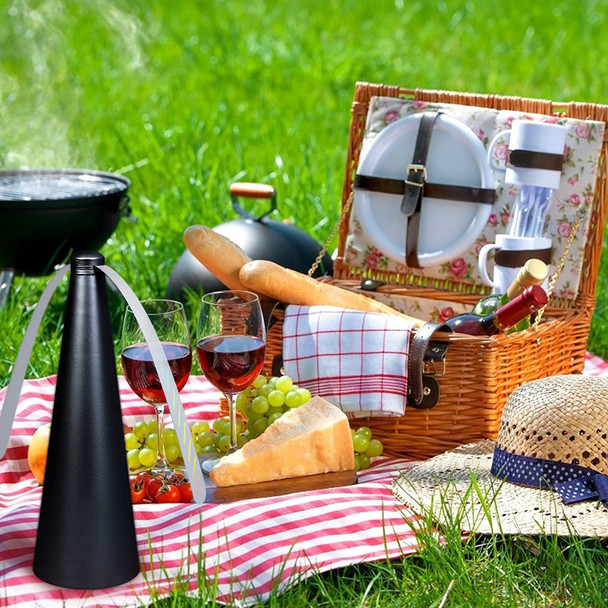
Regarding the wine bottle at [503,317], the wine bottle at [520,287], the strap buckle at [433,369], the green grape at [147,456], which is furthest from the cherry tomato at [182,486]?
the wine bottle at [520,287]

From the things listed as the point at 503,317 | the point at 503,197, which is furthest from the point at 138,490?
the point at 503,197

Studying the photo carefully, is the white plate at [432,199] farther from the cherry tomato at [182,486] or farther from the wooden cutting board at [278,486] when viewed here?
the cherry tomato at [182,486]

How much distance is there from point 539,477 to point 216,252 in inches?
40.8

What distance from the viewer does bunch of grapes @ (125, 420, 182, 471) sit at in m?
2.46

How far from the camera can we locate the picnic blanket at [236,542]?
76.1 inches

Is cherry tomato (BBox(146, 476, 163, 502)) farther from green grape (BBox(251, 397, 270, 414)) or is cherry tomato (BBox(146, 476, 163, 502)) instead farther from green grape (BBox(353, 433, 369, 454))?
green grape (BBox(353, 433, 369, 454))

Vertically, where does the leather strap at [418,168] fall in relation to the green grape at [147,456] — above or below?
above

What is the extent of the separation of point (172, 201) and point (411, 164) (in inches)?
69.7

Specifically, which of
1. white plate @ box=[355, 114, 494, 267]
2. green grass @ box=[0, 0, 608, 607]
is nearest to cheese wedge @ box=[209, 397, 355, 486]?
green grass @ box=[0, 0, 608, 607]

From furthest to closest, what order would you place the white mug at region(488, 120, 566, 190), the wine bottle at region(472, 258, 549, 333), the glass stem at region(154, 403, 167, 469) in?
the white mug at region(488, 120, 566, 190)
the wine bottle at region(472, 258, 549, 333)
the glass stem at region(154, 403, 167, 469)

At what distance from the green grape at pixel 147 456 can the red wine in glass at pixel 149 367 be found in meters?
0.25

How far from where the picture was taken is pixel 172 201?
473 centimetres

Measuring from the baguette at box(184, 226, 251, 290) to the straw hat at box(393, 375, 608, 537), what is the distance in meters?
0.76

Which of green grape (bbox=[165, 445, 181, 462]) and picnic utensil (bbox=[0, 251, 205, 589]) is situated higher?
picnic utensil (bbox=[0, 251, 205, 589])
